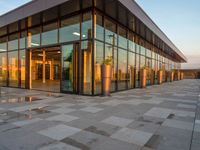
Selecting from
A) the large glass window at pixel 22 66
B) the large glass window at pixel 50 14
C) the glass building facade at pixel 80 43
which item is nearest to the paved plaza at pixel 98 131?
the glass building facade at pixel 80 43

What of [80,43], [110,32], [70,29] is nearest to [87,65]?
[80,43]

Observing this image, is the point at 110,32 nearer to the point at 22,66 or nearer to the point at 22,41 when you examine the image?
the point at 22,41

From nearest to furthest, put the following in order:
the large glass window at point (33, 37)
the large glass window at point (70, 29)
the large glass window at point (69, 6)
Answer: the large glass window at point (69, 6) < the large glass window at point (70, 29) < the large glass window at point (33, 37)

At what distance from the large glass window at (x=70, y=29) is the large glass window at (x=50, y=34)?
1.81 feet

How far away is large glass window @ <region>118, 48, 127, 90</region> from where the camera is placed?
36.0 ft

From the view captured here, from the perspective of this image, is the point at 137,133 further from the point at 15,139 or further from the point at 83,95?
the point at 83,95

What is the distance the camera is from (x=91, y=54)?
838 centimetres

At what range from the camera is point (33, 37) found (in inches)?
453

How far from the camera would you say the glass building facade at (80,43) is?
8.48m

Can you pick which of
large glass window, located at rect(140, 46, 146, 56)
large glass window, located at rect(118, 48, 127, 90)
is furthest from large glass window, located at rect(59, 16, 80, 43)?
large glass window, located at rect(140, 46, 146, 56)

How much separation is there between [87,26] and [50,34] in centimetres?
324

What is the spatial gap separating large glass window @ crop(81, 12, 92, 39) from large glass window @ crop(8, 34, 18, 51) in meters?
7.18

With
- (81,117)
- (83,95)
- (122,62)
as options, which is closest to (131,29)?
(122,62)

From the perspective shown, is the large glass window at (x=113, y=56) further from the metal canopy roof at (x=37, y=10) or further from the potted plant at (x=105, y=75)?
the metal canopy roof at (x=37, y=10)
